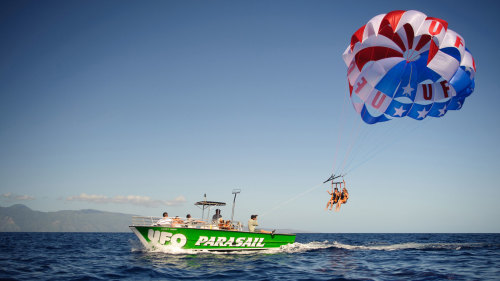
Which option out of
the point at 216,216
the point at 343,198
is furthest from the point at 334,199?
the point at 216,216

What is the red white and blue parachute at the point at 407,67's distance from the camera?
13.0 m

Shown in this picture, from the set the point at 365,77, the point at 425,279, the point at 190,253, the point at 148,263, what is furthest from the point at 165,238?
the point at 365,77

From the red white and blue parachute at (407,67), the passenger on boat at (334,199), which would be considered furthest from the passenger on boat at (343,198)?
the red white and blue parachute at (407,67)

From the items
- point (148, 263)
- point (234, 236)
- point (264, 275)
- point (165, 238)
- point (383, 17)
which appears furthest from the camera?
point (234, 236)

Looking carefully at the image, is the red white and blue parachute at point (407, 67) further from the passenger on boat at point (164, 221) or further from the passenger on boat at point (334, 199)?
the passenger on boat at point (164, 221)

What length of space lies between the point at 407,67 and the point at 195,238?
13.8m

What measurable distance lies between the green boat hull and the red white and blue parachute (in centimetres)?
953

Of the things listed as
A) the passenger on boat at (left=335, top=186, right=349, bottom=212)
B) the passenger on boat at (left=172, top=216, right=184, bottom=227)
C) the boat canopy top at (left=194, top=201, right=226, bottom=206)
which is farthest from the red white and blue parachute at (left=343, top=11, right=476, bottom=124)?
the passenger on boat at (left=172, top=216, right=184, bottom=227)

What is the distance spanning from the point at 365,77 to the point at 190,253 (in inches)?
494

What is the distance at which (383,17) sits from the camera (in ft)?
45.3

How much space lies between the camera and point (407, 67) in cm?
1548

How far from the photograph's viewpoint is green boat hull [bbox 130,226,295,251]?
48.8 feet

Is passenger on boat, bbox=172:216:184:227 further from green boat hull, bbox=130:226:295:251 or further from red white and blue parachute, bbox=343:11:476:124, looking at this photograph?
red white and blue parachute, bbox=343:11:476:124

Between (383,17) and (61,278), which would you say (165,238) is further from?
(383,17)
